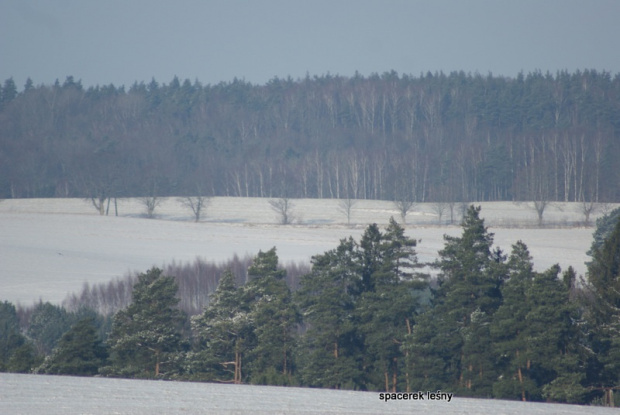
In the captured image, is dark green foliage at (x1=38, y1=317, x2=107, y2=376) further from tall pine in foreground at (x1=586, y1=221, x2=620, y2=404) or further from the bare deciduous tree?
the bare deciduous tree

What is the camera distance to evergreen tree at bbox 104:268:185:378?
23.2 m

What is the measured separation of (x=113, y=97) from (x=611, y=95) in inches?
4382

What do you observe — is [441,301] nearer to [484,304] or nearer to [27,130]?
[484,304]

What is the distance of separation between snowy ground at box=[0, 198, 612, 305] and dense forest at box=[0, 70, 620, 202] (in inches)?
268

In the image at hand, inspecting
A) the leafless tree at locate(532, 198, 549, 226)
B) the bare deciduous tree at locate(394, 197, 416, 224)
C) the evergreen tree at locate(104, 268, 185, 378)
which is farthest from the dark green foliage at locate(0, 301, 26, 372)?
the leafless tree at locate(532, 198, 549, 226)

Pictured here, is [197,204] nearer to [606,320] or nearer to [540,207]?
[540,207]

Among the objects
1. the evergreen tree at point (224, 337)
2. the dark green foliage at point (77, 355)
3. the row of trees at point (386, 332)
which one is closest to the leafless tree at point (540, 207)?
the row of trees at point (386, 332)

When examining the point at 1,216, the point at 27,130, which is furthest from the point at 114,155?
the point at 27,130

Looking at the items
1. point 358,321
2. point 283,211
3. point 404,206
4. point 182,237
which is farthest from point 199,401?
point 404,206

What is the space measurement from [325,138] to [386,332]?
125745mm

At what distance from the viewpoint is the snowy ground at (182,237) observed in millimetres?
A: 49688

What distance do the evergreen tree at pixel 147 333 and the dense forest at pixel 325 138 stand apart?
208ft

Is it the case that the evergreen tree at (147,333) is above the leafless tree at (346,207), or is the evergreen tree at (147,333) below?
below

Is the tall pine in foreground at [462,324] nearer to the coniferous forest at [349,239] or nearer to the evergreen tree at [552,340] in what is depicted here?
the coniferous forest at [349,239]
